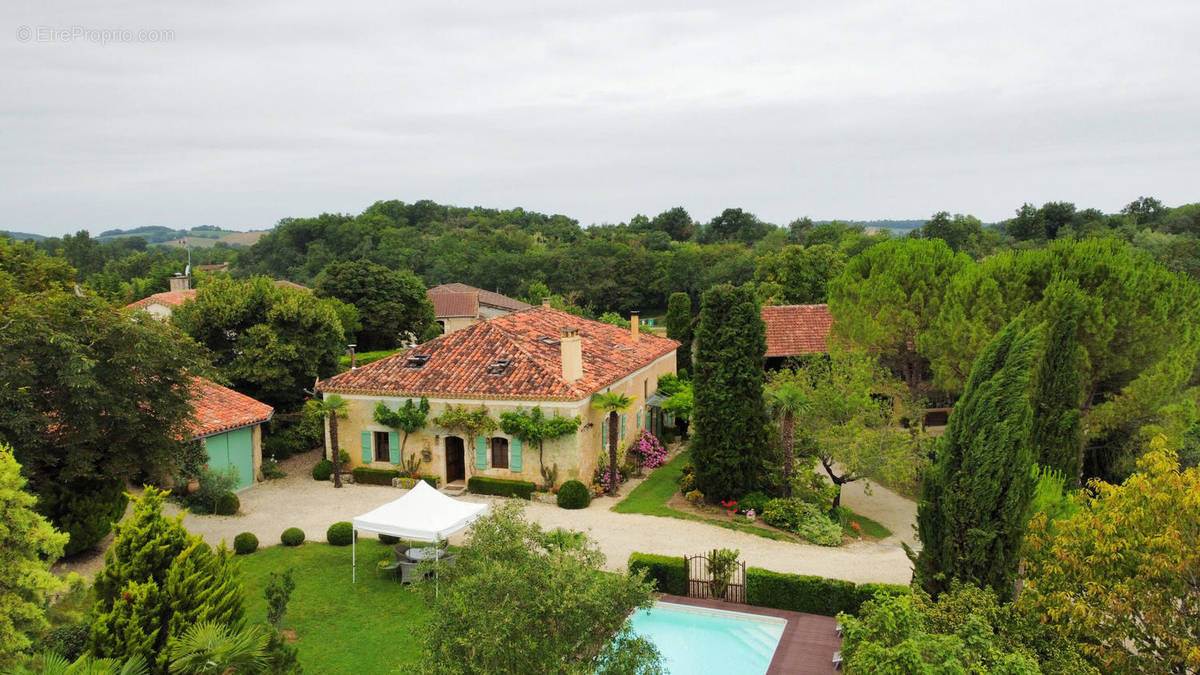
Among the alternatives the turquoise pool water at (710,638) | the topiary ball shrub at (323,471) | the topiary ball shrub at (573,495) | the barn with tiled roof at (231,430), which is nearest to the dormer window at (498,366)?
the topiary ball shrub at (573,495)

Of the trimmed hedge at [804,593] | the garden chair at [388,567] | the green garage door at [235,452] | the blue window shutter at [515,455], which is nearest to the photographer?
the trimmed hedge at [804,593]

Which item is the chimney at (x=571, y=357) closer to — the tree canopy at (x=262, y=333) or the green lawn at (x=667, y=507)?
the green lawn at (x=667, y=507)

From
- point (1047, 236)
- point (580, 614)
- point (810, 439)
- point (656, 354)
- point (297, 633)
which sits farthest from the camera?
point (1047, 236)

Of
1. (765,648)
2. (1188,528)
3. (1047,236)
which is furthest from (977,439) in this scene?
(1047,236)

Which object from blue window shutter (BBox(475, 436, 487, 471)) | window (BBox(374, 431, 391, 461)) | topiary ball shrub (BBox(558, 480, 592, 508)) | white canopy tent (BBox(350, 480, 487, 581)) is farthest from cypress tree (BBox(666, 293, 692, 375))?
white canopy tent (BBox(350, 480, 487, 581))

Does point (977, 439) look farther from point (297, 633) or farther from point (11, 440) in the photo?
point (11, 440)

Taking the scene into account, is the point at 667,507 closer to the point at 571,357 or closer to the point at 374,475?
the point at 571,357
